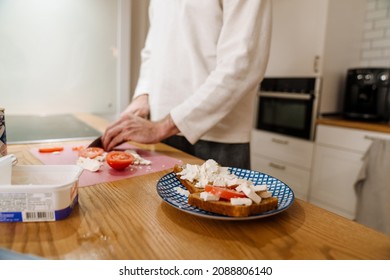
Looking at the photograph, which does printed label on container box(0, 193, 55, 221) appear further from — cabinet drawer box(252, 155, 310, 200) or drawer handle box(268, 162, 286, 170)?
drawer handle box(268, 162, 286, 170)

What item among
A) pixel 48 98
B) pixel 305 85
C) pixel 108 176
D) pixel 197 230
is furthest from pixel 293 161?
pixel 197 230

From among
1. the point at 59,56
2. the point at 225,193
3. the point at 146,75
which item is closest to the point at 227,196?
the point at 225,193

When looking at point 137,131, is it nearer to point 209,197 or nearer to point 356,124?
point 209,197

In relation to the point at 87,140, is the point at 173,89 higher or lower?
higher

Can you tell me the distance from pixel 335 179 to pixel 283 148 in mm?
386

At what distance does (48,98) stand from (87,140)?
1.59 ft

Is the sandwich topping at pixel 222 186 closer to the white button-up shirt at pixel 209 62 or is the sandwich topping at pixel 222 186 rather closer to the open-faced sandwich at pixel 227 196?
the open-faced sandwich at pixel 227 196

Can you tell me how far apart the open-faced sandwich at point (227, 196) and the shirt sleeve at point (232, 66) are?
316mm

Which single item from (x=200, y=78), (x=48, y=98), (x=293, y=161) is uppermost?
(x=200, y=78)

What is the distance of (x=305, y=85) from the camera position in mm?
1939

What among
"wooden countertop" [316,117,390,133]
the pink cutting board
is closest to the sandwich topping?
the pink cutting board

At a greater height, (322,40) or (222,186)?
(322,40)

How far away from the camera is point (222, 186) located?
473 millimetres
